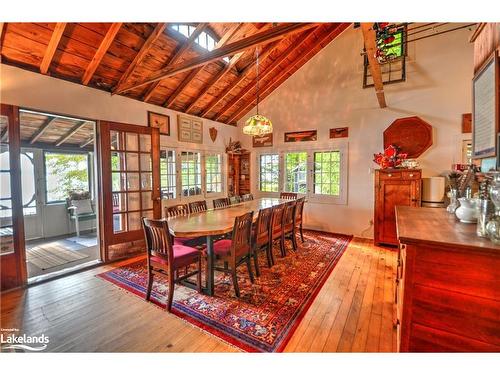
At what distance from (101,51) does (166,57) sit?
3.05ft

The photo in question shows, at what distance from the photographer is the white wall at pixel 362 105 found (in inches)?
151

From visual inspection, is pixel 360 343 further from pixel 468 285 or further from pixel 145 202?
pixel 145 202

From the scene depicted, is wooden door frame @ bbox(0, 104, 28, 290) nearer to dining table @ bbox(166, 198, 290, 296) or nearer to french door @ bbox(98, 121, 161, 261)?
french door @ bbox(98, 121, 161, 261)

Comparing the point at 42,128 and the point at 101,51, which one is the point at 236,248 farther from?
the point at 42,128

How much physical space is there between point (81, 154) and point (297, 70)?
5397 mm

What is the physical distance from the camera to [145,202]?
3.89m

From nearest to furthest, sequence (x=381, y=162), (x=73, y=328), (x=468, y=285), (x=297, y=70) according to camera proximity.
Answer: (x=468, y=285) < (x=73, y=328) < (x=381, y=162) < (x=297, y=70)

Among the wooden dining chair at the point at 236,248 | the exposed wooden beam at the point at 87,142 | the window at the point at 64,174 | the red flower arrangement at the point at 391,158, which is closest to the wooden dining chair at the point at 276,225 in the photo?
the wooden dining chair at the point at 236,248

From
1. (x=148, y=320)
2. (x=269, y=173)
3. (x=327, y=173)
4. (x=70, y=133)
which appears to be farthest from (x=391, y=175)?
(x=70, y=133)

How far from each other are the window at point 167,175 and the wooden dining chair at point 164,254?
219 cm

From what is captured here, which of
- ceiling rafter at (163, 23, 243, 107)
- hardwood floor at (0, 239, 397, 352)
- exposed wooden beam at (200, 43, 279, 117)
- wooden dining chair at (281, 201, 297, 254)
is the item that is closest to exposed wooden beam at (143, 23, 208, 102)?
ceiling rafter at (163, 23, 243, 107)

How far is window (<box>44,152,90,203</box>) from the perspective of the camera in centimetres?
491

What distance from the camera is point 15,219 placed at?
2.61m
